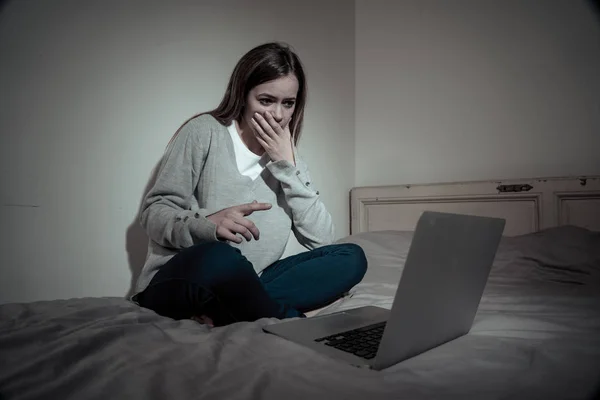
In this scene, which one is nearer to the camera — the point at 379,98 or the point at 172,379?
the point at 172,379

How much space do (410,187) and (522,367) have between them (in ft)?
4.42

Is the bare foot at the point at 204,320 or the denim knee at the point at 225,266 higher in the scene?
the denim knee at the point at 225,266

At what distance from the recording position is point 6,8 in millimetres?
952

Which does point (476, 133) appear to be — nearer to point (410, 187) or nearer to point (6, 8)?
point (410, 187)

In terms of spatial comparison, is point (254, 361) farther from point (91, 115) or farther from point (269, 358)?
point (91, 115)

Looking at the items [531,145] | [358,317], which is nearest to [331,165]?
[531,145]

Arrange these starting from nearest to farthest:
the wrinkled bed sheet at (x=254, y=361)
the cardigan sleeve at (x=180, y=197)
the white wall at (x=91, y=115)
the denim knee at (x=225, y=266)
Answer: the wrinkled bed sheet at (x=254, y=361), the denim knee at (x=225, y=266), the cardigan sleeve at (x=180, y=197), the white wall at (x=91, y=115)

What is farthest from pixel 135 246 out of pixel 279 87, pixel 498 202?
pixel 498 202

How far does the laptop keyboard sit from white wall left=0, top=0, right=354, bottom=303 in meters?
0.86

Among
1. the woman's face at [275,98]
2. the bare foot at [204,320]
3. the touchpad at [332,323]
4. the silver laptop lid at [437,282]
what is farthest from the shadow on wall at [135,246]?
the silver laptop lid at [437,282]

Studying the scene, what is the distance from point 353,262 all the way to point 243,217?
30 cm

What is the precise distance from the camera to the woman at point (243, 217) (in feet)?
2.30

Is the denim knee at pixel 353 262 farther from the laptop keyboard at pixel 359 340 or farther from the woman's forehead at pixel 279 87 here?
the woman's forehead at pixel 279 87

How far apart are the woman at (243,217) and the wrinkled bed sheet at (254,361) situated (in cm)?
8
